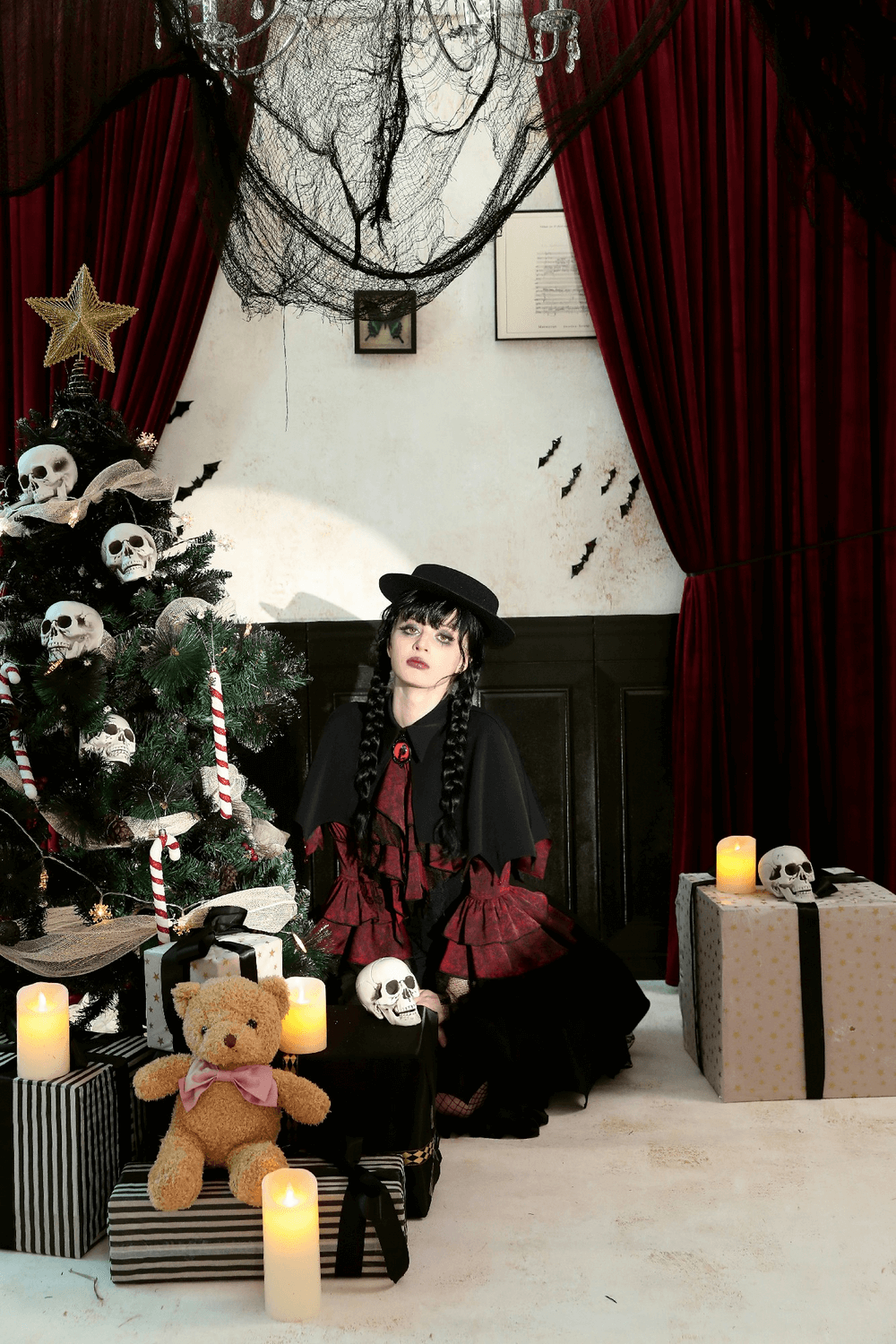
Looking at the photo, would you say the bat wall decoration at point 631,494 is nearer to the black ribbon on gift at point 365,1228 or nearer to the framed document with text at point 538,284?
the framed document with text at point 538,284

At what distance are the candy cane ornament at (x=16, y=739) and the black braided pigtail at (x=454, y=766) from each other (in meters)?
0.91

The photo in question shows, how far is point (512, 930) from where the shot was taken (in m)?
2.67

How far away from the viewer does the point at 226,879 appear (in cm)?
254

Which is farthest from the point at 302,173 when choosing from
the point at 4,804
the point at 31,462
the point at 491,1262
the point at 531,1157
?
the point at 531,1157

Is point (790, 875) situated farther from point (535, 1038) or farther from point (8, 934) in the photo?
point (8, 934)

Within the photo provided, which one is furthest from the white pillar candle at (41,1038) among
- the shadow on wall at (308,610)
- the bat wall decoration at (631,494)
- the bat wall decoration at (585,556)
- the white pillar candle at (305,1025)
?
the bat wall decoration at (631,494)

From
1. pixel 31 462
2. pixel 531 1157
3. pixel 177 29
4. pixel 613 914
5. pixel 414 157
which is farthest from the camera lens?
pixel 613 914

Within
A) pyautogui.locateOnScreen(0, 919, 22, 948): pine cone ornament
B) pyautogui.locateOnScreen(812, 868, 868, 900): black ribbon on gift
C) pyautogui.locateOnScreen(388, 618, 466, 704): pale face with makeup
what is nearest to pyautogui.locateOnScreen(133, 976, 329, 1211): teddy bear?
pyautogui.locateOnScreen(0, 919, 22, 948): pine cone ornament

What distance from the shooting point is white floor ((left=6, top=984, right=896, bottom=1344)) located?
5.62 ft

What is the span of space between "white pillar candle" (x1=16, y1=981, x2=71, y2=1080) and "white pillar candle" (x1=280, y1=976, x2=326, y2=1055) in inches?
15.3

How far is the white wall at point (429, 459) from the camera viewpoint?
3656 millimetres

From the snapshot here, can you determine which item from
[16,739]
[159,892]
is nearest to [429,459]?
[16,739]

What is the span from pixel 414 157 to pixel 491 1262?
1.73m

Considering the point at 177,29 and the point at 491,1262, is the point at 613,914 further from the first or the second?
the point at 177,29
